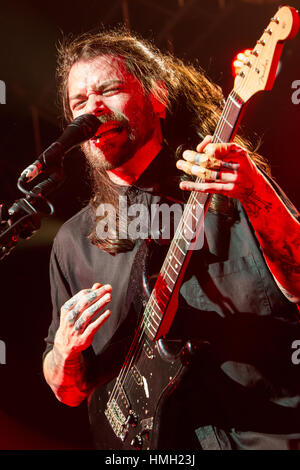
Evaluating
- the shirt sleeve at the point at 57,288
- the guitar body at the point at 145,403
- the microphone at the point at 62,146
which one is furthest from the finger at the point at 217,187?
the shirt sleeve at the point at 57,288

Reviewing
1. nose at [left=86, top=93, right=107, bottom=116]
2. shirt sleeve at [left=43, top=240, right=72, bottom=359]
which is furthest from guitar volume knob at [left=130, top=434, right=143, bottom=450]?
nose at [left=86, top=93, right=107, bottom=116]

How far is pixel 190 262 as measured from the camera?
1697 millimetres

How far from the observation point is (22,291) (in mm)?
3092

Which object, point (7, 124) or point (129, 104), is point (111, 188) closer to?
point (129, 104)

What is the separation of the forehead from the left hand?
944mm

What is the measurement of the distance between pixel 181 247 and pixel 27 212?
0.56 metres

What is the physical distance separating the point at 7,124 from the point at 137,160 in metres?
1.73

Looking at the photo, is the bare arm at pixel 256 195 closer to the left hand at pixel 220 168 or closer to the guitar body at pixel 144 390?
the left hand at pixel 220 168

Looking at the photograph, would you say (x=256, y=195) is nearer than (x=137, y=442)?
Yes

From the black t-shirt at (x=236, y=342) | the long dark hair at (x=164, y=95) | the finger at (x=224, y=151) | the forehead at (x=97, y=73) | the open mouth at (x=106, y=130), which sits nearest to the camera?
the finger at (x=224, y=151)

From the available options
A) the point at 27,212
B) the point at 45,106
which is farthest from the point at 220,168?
the point at 45,106

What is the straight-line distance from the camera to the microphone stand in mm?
1256

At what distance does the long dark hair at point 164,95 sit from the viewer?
1.99m

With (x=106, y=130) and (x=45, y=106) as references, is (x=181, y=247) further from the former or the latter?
(x=45, y=106)
